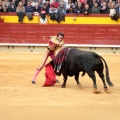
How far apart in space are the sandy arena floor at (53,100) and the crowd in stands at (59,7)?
5702 millimetres

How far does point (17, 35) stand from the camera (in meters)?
18.9

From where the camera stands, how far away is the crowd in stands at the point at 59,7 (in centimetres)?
1745

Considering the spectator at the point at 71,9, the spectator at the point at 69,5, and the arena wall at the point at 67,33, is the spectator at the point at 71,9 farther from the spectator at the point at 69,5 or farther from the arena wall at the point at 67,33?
the arena wall at the point at 67,33

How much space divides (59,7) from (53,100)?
980cm

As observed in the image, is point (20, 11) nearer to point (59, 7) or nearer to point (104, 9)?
point (59, 7)

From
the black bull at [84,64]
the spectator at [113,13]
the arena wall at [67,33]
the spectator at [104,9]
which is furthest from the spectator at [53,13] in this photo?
the black bull at [84,64]

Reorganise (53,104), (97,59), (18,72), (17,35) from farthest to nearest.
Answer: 1. (17,35)
2. (18,72)
3. (97,59)
4. (53,104)

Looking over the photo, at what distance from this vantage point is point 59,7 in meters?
17.7

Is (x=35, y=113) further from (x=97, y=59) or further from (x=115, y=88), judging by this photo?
(x=115, y=88)

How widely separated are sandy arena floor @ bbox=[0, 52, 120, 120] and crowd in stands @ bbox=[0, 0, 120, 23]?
5.70m

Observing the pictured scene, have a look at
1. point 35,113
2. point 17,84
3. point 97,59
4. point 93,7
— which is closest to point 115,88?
point 97,59

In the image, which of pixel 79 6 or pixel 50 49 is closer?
pixel 50 49

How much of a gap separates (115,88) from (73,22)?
9.11 meters

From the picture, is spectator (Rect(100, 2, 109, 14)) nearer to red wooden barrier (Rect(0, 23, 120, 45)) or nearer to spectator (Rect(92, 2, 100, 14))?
spectator (Rect(92, 2, 100, 14))
